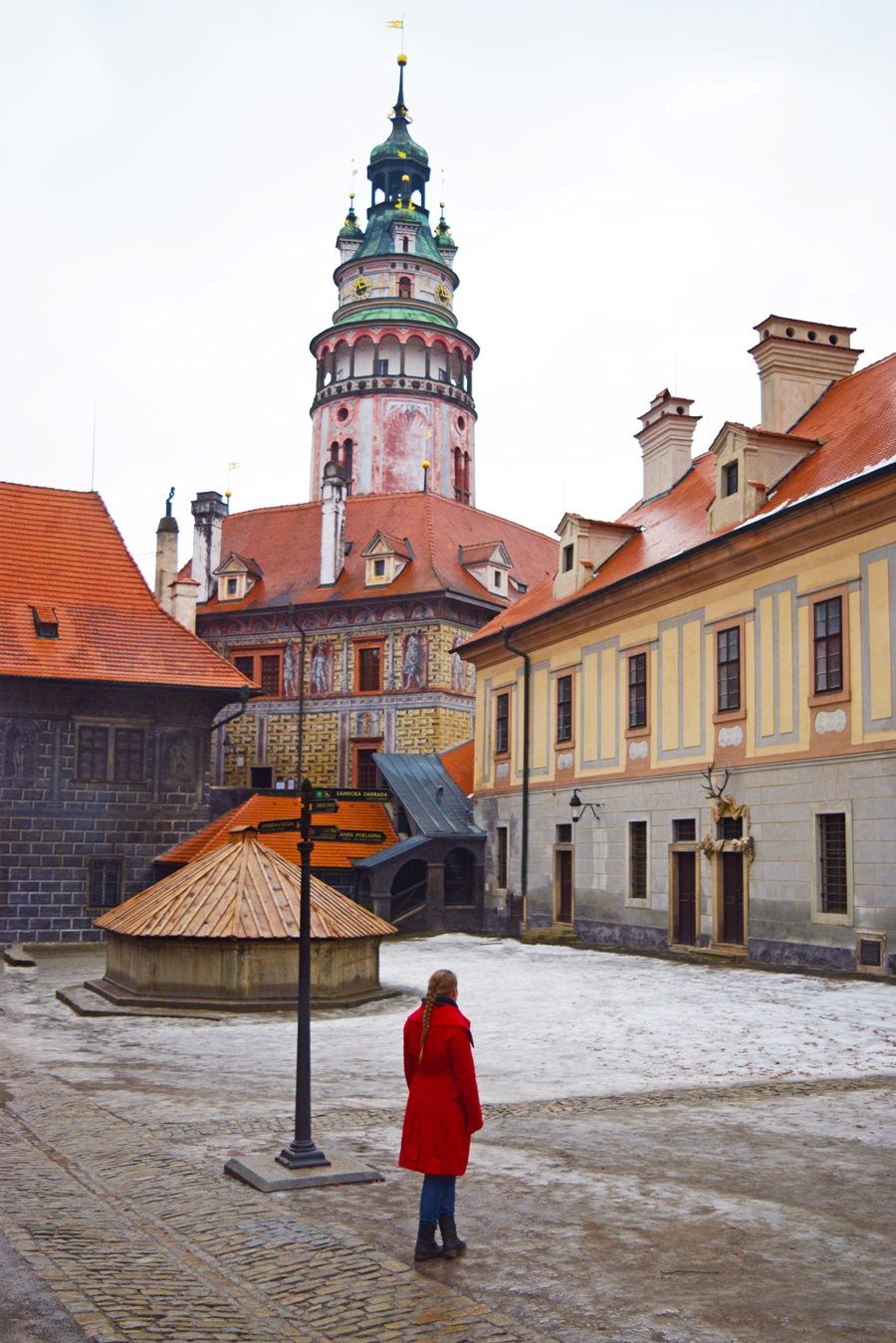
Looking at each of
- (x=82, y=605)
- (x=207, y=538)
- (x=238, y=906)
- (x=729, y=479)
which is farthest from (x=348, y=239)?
(x=238, y=906)

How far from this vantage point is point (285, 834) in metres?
32.0

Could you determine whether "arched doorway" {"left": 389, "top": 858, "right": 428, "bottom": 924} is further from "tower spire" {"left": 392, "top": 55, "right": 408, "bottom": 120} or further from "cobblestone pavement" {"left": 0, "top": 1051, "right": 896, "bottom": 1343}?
"tower spire" {"left": 392, "top": 55, "right": 408, "bottom": 120}

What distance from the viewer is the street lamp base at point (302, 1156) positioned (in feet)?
26.5

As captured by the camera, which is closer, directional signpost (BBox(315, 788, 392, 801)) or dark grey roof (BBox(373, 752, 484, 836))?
directional signpost (BBox(315, 788, 392, 801))

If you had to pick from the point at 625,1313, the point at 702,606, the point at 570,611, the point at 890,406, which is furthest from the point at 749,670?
the point at 625,1313

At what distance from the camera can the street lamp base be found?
8070 mm

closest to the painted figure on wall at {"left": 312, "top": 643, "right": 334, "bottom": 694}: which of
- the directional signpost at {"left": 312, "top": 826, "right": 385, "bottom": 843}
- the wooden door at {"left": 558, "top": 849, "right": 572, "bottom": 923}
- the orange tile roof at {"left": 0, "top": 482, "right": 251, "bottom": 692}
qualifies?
the orange tile roof at {"left": 0, "top": 482, "right": 251, "bottom": 692}

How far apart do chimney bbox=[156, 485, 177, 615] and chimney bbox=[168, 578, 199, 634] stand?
47 cm

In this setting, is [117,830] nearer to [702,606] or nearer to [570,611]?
[570,611]

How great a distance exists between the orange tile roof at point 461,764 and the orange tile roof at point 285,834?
2.28 m

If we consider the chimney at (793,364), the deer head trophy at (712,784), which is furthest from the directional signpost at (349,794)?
the chimney at (793,364)

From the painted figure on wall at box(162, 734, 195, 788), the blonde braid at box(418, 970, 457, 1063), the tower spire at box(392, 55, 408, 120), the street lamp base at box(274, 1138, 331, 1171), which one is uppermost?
the tower spire at box(392, 55, 408, 120)

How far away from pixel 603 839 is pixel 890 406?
10.2 meters

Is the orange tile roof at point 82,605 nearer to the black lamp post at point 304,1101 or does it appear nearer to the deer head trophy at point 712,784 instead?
the deer head trophy at point 712,784
